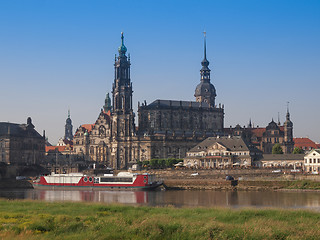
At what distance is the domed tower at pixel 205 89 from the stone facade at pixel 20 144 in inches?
2179

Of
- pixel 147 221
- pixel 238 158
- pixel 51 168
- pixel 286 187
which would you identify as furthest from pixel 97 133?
pixel 147 221

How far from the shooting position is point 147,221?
32.7 m

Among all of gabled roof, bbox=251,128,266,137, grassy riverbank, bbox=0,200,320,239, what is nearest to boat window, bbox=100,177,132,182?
grassy riverbank, bbox=0,200,320,239

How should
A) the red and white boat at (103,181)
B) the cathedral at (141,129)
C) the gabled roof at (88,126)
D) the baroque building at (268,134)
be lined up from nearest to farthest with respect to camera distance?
the red and white boat at (103,181) → the cathedral at (141,129) → the baroque building at (268,134) → the gabled roof at (88,126)

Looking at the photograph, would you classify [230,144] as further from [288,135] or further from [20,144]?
[20,144]

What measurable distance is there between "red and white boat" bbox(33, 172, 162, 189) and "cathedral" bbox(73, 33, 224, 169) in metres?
39.4

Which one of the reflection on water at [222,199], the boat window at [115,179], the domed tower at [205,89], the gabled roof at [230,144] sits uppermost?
the domed tower at [205,89]

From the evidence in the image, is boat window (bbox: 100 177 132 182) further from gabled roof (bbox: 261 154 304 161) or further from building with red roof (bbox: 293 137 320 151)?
building with red roof (bbox: 293 137 320 151)

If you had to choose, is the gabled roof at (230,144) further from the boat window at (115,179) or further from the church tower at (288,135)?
the church tower at (288,135)

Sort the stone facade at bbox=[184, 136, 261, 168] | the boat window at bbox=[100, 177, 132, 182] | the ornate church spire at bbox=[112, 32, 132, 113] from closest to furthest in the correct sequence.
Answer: the boat window at bbox=[100, 177, 132, 182], the stone facade at bbox=[184, 136, 261, 168], the ornate church spire at bbox=[112, 32, 132, 113]

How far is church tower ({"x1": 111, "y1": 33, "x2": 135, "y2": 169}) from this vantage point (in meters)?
150

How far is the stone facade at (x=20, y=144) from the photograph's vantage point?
136 meters

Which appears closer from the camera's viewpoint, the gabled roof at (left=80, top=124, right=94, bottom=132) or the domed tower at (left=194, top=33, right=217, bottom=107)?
the domed tower at (left=194, top=33, right=217, bottom=107)

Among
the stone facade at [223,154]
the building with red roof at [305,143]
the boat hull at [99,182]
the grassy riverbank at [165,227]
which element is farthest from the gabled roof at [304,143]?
the grassy riverbank at [165,227]
